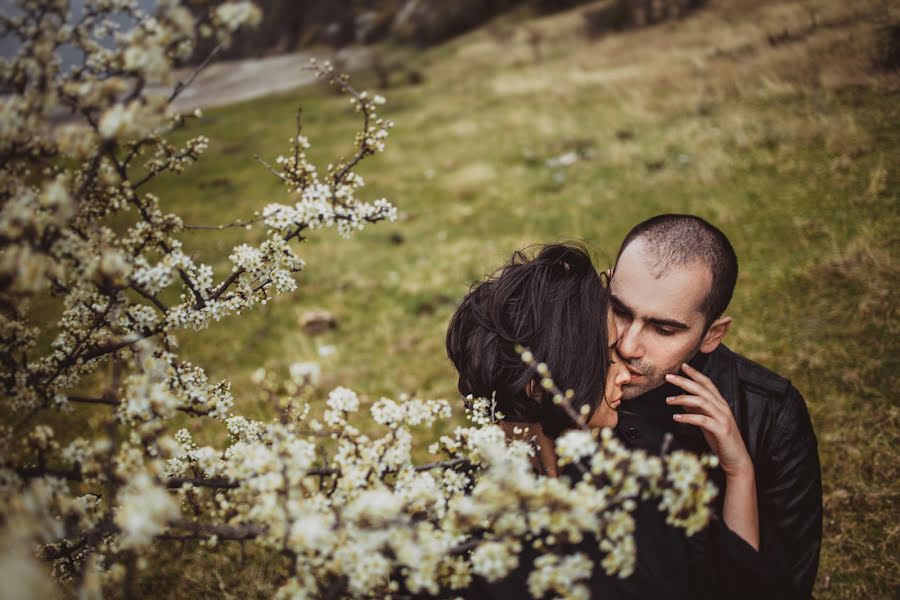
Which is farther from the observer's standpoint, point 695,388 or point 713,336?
point 713,336

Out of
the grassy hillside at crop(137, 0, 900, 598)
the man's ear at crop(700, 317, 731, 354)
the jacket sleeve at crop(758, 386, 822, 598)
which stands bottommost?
the grassy hillside at crop(137, 0, 900, 598)

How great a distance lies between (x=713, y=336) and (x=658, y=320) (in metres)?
0.52

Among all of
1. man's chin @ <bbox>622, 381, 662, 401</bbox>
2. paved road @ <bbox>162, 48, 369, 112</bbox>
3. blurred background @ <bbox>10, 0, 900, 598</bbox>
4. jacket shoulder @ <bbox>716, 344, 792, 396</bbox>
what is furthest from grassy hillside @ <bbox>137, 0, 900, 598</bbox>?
paved road @ <bbox>162, 48, 369, 112</bbox>

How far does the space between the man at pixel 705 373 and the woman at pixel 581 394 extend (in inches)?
11.0

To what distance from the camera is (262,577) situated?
15.6 ft

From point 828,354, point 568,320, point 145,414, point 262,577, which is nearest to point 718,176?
point 828,354

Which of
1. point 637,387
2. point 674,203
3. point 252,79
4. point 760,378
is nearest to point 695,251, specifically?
point 760,378

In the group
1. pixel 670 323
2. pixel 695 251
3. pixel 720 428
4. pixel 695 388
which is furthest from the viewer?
pixel 695 251

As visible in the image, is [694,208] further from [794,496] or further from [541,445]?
[541,445]

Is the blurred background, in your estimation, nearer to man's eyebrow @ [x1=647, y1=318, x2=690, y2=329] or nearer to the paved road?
man's eyebrow @ [x1=647, y1=318, x2=690, y2=329]

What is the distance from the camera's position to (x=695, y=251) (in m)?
3.67

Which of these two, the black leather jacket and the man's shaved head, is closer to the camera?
the black leather jacket

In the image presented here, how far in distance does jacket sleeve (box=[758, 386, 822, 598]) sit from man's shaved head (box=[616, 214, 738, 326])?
894 mm

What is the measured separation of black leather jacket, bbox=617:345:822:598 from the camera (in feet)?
10.5
